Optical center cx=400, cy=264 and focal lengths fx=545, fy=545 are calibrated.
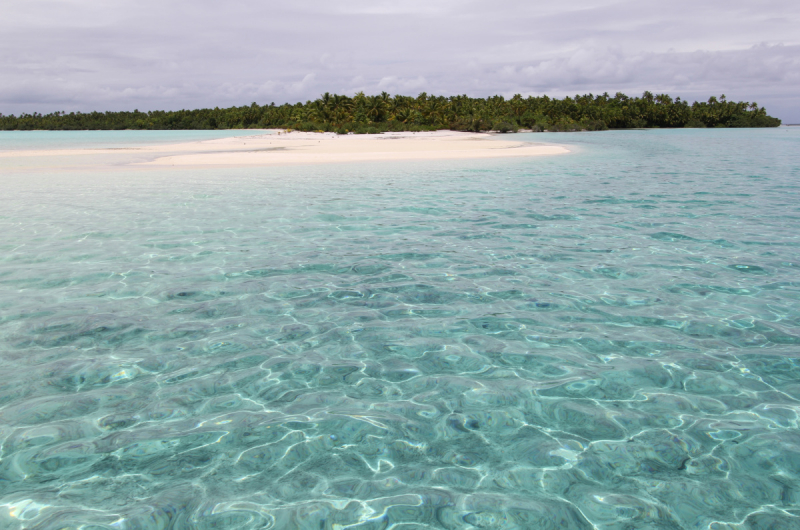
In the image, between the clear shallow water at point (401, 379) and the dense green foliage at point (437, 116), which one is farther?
the dense green foliage at point (437, 116)

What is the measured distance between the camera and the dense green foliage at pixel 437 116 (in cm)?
9388

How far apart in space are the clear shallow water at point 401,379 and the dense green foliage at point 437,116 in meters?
74.3

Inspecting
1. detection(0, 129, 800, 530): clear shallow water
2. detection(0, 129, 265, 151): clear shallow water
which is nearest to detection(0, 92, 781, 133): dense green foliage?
detection(0, 129, 265, 151): clear shallow water

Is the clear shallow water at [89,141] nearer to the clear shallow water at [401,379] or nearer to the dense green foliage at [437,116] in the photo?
the dense green foliage at [437,116]

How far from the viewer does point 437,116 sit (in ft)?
333

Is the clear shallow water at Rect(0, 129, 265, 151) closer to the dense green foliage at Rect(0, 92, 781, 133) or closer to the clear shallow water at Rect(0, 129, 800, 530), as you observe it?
the dense green foliage at Rect(0, 92, 781, 133)

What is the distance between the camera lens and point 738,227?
11938 mm

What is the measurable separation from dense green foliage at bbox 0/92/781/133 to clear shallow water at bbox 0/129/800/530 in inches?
2925

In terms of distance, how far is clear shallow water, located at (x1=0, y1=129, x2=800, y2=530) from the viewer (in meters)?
3.64

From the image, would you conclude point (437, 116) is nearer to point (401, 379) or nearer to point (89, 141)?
point (89, 141)

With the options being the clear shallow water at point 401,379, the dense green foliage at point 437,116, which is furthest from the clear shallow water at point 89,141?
the clear shallow water at point 401,379

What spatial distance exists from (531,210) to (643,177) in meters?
10.3

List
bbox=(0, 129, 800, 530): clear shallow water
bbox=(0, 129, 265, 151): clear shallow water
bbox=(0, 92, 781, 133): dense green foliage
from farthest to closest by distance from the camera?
bbox=(0, 92, 781, 133): dense green foliage < bbox=(0, 129, 265, 151): clear shallow water < bbox=(0, 129, 800, 530): clear shallow water

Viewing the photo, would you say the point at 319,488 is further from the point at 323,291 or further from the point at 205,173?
the point at 205,173
